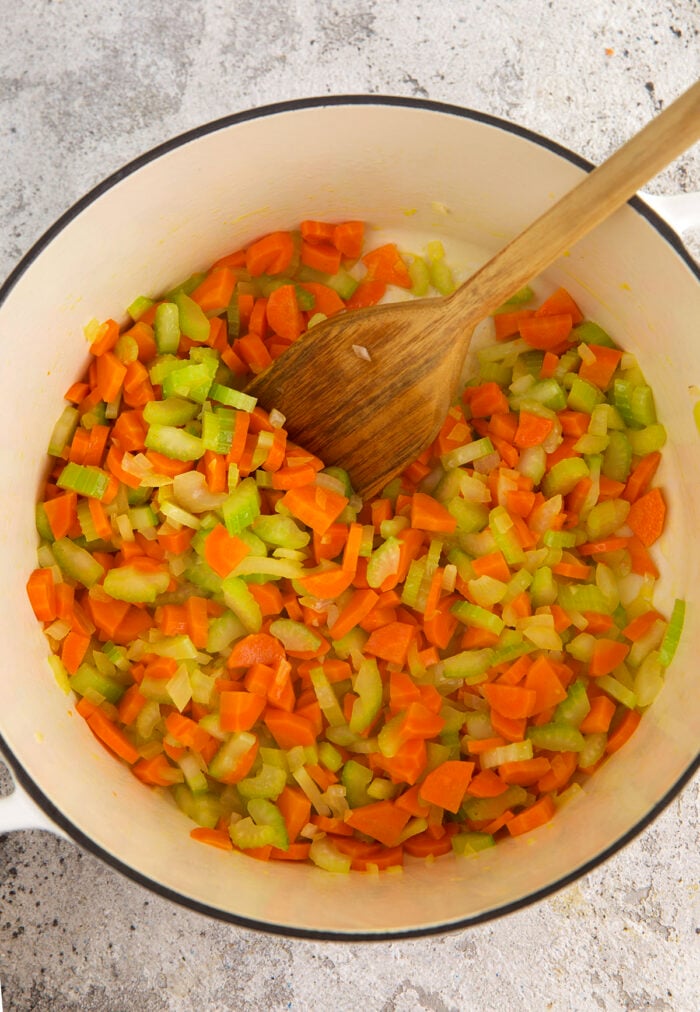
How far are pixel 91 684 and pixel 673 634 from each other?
1.25m

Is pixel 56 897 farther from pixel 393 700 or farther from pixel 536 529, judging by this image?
pixel 536 529

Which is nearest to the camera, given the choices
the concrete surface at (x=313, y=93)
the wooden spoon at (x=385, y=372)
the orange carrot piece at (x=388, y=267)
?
the wooden spoon at (x=385, y=372)

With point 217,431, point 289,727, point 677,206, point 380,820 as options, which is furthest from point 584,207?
point 380,820

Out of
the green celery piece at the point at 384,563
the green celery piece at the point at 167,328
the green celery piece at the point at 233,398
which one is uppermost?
the green celery piece at the point at 167,328

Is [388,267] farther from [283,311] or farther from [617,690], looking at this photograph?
[617,690]

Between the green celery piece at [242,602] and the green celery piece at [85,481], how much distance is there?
1.09 ft

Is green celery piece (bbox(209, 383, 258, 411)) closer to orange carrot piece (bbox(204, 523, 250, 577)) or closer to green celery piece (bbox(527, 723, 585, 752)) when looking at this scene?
orange carrot piece (bbox(204, 523, 250, 577))

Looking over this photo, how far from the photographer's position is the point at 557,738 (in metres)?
1.84

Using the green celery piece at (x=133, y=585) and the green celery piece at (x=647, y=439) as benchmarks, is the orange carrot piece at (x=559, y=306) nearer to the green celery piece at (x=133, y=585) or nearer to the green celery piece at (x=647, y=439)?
the green celery piece at (x=647, y=439)

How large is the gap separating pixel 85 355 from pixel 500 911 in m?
1.40

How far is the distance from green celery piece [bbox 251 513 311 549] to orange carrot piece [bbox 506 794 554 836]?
28.7 inches

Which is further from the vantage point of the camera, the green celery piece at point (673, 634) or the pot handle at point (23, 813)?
the green celery piece at point (673, 634)

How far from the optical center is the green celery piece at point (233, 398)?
1.88 m

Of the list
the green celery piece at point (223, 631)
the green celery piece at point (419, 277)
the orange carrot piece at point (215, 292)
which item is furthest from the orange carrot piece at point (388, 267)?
the green celery piece at point (223, 631)
